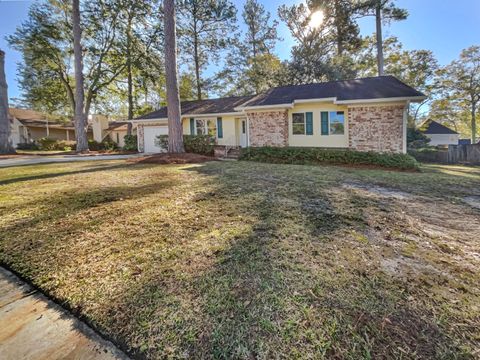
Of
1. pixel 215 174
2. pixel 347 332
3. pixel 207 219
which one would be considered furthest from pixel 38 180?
pixel 347 332

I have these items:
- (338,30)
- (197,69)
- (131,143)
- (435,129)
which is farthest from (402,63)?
(131,143)

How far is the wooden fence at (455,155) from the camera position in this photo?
14867 millimetres

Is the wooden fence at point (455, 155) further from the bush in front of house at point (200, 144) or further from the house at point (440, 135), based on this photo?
the house at point (440, 135)

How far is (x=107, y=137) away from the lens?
2875 cm

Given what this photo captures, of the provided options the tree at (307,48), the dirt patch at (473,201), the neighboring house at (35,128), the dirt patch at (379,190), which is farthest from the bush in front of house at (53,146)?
the dirt patch at (473,201)

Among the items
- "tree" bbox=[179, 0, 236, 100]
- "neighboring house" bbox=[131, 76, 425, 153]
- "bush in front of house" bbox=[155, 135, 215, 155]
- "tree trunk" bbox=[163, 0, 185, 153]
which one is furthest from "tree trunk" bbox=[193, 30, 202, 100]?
"tree trunk" bbox=[163, 0, 185, 153]

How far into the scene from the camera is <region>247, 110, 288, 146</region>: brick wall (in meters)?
13.6

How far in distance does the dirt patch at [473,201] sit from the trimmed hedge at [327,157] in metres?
4.83

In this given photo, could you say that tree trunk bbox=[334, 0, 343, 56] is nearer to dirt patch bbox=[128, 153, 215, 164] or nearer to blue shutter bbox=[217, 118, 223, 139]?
blue shutter bbox=[217, 118, 223, 139]

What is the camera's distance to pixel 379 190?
5496mm

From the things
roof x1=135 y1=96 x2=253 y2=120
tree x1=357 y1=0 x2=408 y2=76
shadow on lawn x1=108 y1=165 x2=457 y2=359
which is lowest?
shadow on lawn x1=108 y1=165 x2=457 y2=359

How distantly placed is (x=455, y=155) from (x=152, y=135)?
2069cm

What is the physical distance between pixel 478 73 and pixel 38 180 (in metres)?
38.6

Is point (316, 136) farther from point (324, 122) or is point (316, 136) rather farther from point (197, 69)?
point (197, 69)
